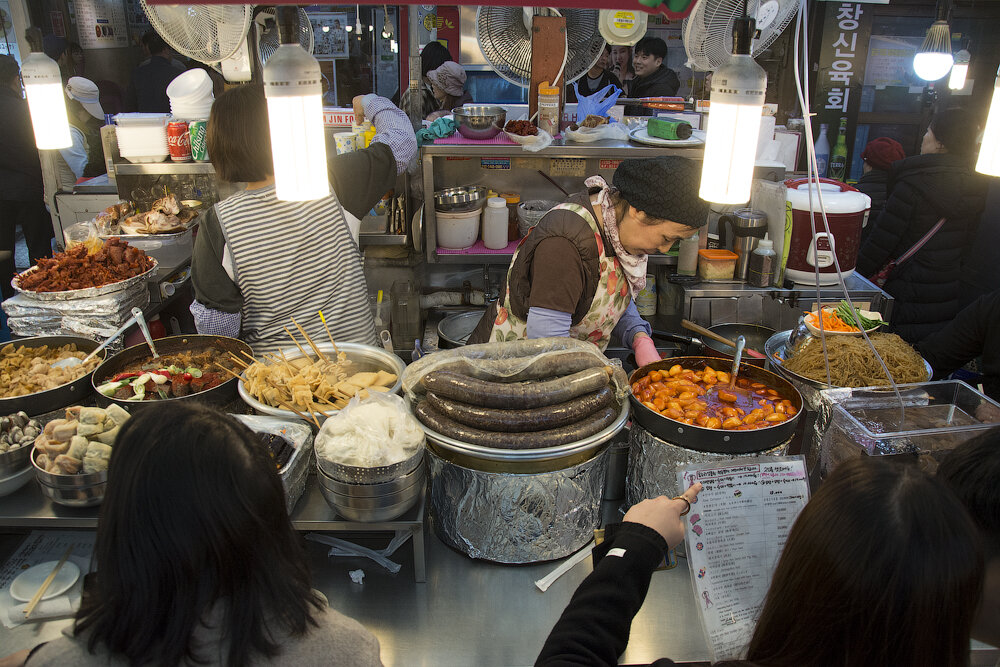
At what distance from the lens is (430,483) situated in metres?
2.10

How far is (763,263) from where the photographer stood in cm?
362

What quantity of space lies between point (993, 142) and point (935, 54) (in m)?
4.58

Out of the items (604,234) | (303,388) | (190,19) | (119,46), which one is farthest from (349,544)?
(119,46)

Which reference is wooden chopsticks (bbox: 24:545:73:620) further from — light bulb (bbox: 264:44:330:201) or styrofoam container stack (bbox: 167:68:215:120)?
styrofoam container stack (bbox: 167:68:215:120)

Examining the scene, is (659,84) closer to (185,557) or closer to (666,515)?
(666,515)

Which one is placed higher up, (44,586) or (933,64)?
(933,64)

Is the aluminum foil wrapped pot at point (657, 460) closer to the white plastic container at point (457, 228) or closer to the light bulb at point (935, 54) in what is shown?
the white plastic container at point (457, 228)

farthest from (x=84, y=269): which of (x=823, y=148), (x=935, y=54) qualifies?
(x=823, y=148)

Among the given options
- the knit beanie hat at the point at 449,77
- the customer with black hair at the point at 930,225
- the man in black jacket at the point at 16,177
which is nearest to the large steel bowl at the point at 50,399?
the man in black jacket at the point at 16,177

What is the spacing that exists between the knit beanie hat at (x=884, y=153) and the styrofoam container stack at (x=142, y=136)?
4.93m

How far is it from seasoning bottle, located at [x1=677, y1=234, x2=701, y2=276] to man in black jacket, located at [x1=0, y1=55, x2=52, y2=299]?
4.48 metres

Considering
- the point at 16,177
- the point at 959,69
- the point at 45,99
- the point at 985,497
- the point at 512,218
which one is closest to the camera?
the point at 985,497

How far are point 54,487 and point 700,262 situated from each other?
3.03 m

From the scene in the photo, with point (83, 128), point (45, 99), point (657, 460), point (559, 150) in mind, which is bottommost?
point (657, 460)
